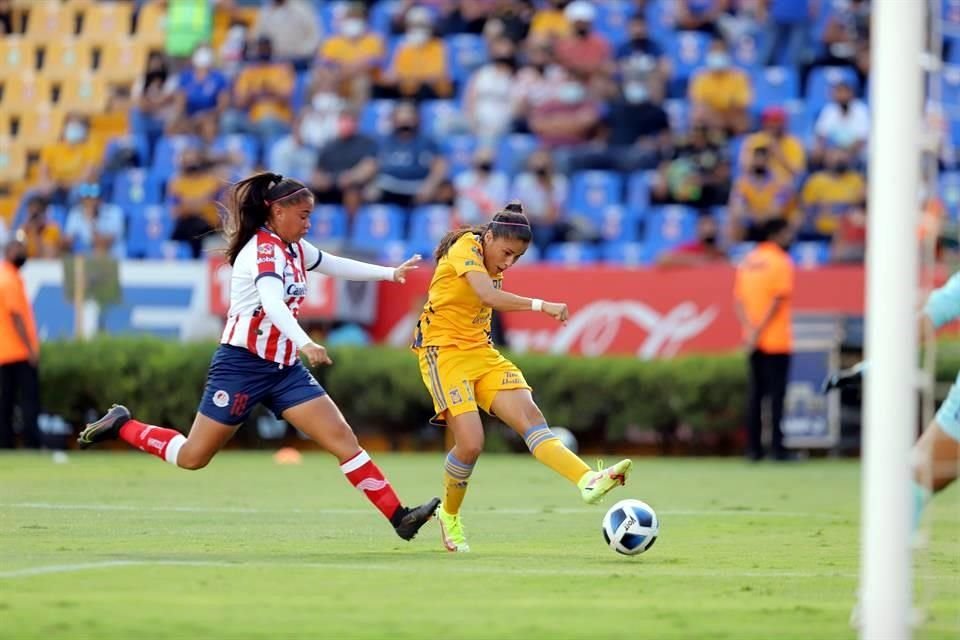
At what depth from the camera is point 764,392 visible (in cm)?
1919

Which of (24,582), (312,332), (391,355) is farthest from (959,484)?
(24,582)

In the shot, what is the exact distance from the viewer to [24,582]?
7.66m

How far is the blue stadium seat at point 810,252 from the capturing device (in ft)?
70.8

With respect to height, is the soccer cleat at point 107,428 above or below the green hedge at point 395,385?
above

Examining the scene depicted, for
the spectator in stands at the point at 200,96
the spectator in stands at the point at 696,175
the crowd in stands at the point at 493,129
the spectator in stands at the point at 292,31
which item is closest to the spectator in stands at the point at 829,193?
the crowd in stands at the point at 493,129

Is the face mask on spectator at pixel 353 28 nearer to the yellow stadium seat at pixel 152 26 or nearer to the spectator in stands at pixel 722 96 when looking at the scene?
the yellow stadium seat at pixel 152 26

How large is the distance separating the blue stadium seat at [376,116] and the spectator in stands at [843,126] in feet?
20.9

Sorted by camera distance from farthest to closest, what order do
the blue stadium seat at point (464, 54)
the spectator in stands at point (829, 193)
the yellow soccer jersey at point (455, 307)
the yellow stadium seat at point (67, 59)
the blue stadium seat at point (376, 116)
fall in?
the yellow stadium seat at point (67, 59) < the blue stadium seat at point (464, 54) < the blue stadium seat at point (376, 116) < the spectator in stands at point (829, 193) < the yellow soccer jersey at point (455, 307)

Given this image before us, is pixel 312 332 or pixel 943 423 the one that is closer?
pixel 943 423

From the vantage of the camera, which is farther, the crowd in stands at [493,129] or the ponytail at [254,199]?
the crowd in stands at [493,129]

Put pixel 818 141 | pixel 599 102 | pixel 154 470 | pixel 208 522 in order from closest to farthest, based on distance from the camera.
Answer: pixel 208 522 → pixel 154 470 → pixel 818 141 → pixel 599 102

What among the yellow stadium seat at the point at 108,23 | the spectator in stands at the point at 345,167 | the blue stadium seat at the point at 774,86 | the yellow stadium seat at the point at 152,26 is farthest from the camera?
the yellow stadium seat at the point at 108,23

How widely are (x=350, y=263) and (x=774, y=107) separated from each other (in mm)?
13719

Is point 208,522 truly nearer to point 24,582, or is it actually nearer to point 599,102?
point 24,582
